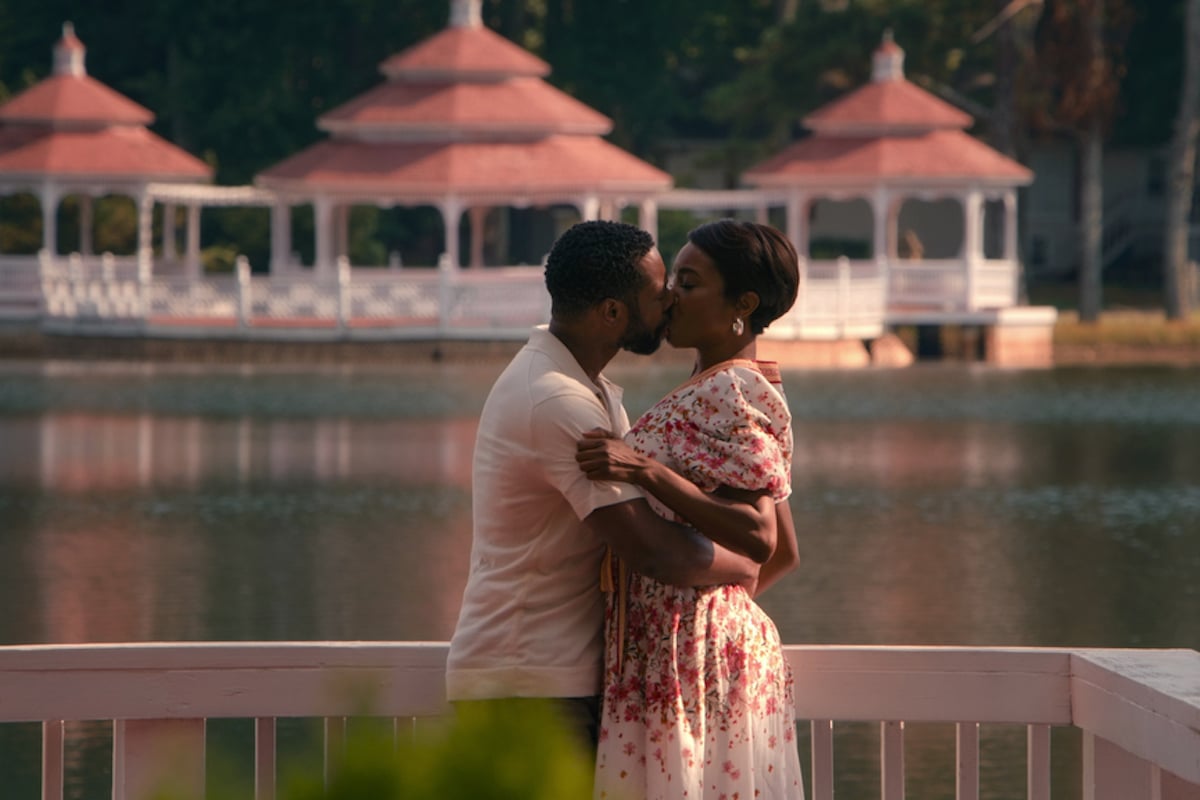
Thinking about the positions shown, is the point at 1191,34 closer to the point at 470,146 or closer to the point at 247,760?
the point at 470,146

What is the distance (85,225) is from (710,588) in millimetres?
38010

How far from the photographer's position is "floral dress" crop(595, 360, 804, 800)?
138 inches

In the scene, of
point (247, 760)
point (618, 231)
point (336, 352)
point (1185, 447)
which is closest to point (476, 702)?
point (618, 231)

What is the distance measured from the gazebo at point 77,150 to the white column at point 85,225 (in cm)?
2

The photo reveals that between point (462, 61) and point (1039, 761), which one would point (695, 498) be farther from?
point (462, 61)

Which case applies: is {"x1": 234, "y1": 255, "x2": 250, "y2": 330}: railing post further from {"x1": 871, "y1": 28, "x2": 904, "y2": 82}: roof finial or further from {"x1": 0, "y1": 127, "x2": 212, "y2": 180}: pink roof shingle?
{"x1": 871, "y1": 28, "x2": 904, "y2": 82}: roof finial

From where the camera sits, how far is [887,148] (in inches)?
1529

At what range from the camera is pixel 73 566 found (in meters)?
16.6

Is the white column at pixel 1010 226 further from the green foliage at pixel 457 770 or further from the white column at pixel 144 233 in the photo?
the green foliage at pixel 457 770

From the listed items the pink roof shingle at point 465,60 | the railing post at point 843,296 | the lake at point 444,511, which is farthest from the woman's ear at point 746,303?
the pink roof shingle at point 465,60

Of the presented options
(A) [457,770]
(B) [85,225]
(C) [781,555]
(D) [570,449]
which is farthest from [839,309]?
(A) [457,770]

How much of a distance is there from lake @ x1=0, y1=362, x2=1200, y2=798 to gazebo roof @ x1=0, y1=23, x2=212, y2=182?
20.7 feet

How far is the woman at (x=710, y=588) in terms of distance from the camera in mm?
3508

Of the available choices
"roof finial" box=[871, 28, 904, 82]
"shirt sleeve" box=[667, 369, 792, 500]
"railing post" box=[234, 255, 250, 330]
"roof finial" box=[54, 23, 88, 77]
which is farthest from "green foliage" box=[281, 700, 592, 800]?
"roof finial" box=[54, 23, 88, 77]
